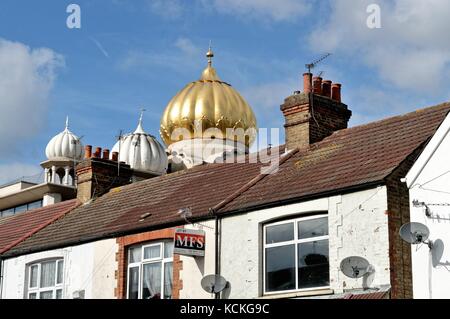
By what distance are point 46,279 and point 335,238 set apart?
35.1ft

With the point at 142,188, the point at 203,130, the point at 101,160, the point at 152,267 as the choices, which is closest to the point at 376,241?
the point at 152,267

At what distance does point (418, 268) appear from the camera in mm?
18266

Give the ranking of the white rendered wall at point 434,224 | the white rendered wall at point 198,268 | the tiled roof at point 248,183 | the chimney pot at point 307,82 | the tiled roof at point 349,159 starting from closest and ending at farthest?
1. the white rendered wall at point 434,224
2. the tiled roof at point 349,159
3. the tiled roof at point 248,183
4. the white rendered wall at point 198,268
5. the chimney pot at point 307,82

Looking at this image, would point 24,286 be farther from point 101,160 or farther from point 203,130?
point 203,130

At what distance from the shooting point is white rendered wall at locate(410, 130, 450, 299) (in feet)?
58.5

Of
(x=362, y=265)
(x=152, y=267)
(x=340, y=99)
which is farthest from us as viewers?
(x=340, y=99)

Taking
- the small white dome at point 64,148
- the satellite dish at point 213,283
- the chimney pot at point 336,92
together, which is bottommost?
the satellite dish at point 213,283

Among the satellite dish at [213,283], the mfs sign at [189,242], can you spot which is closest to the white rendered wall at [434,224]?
the satellite dish at [213,283]

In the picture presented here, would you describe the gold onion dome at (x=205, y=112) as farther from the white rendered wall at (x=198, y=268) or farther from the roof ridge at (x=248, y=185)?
the white rendered wall at (x=198, y=268)

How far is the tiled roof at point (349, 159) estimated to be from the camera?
65.6ft

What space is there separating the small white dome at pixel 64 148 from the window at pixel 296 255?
48.3m

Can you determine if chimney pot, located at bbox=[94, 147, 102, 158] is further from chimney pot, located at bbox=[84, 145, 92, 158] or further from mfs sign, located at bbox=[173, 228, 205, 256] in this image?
mfs sign, located at bbox=[173, 228, 205, 256]

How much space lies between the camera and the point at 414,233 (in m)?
17.6

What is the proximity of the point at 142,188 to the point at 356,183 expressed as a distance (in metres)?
10.6
